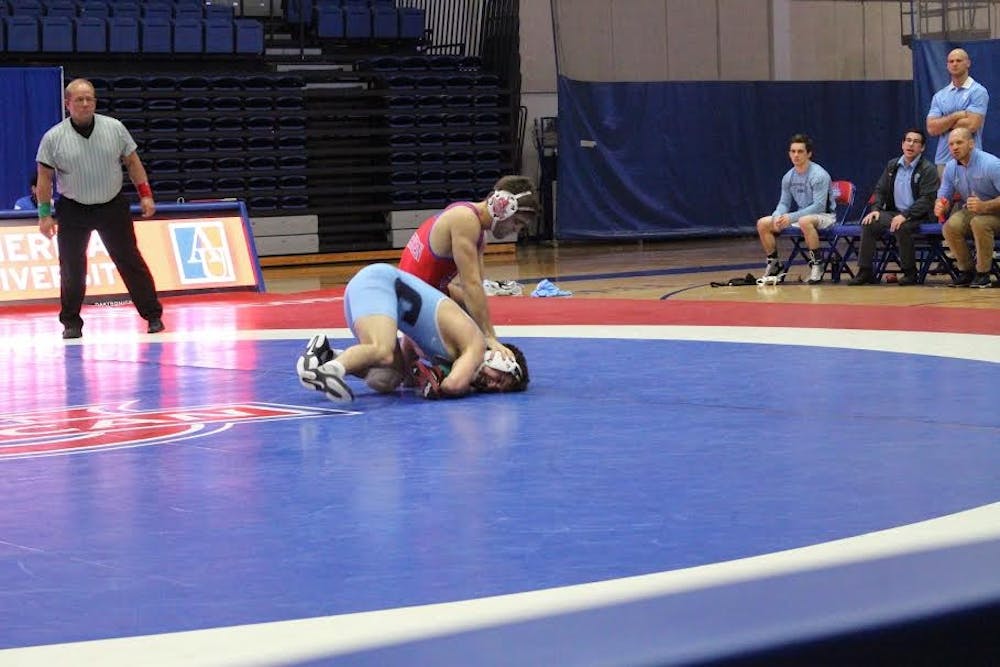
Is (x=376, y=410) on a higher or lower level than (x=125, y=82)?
lower

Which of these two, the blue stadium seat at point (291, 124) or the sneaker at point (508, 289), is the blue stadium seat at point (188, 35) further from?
the sneaker at point (508, 289)

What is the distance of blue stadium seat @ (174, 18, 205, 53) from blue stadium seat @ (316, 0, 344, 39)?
65.8 inches

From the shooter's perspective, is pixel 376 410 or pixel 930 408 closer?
pixel 930 408

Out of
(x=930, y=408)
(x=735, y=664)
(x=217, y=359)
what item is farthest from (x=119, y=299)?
(x=735, y=664)

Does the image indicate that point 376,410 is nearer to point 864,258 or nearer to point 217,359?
point 217,359

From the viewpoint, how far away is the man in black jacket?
1161 cm

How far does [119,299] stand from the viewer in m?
11.6

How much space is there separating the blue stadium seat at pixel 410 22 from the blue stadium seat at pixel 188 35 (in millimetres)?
2788

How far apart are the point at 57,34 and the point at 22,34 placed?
0.40 meters

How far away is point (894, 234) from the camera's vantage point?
1184cm

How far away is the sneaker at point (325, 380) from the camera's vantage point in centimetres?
576

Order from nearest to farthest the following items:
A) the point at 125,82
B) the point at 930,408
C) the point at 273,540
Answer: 1. the point at 273,540
2. the point at 930,408
3. the point at 125,82

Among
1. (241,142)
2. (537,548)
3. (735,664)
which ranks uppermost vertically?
(241,142)

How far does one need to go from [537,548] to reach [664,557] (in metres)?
0.30
